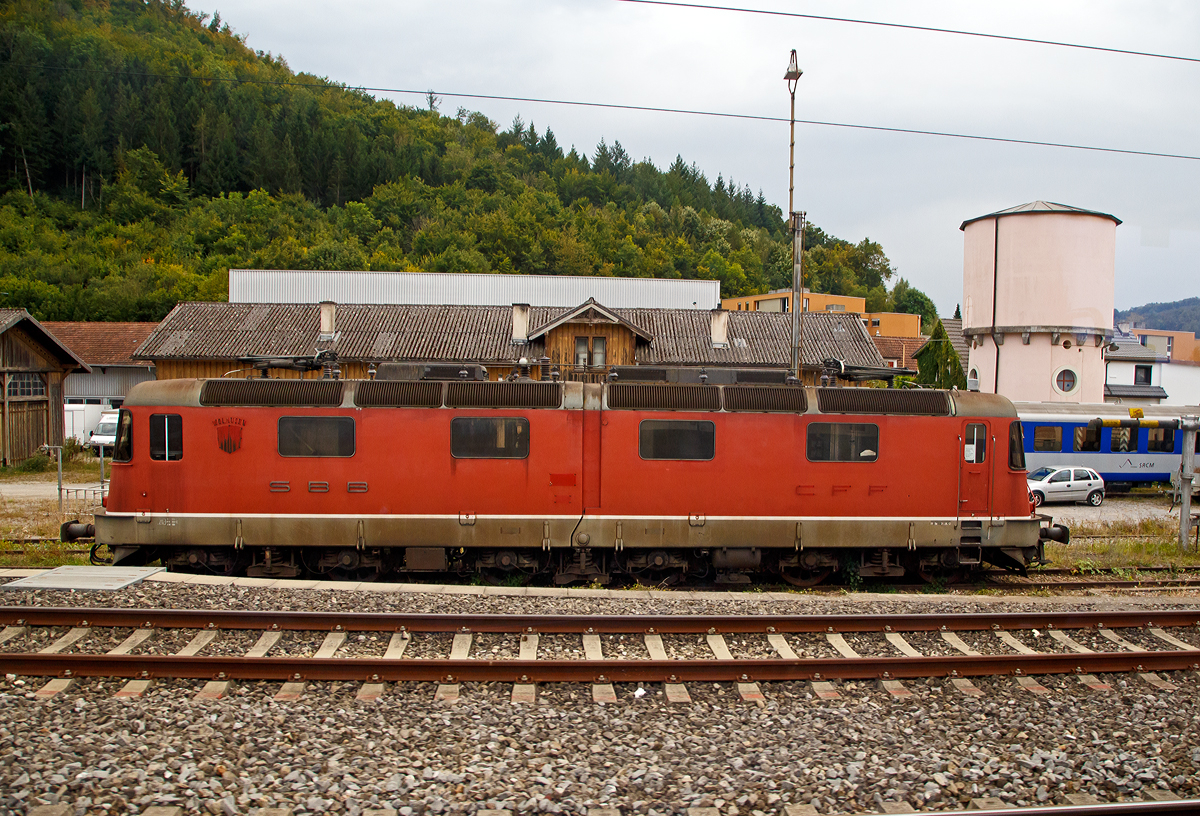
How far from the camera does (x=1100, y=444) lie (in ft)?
93.2

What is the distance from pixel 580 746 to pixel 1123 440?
30.3 m

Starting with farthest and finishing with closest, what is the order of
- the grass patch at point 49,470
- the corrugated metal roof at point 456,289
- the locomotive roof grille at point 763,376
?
the corrugated metal roof at point 456,289
the grass patch at point 49,470
the locomotive roof grille at point 763,376

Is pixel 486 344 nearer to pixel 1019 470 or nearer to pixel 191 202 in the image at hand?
pixel 1019 470

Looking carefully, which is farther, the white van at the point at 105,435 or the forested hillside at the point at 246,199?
the forested hillside at the point at 246,199

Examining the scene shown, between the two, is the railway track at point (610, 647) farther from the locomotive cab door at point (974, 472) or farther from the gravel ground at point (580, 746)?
the locomotive cab door at point (974, 472)

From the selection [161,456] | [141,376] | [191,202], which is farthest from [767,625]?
[191,202]

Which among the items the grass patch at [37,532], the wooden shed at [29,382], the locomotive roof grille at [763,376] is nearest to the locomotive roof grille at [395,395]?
the locomotive roof grille at [763,376]

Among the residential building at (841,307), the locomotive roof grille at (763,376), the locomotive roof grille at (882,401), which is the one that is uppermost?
the residential building at (841,307)

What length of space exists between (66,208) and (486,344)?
3154 inches

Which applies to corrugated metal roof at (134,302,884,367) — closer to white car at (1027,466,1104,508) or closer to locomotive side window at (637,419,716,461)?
white car at (1027,466,1104,508)

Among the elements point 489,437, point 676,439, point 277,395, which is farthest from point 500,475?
point 277,395

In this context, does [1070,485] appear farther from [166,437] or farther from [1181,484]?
[166,437]

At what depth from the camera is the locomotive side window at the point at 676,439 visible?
1190cm

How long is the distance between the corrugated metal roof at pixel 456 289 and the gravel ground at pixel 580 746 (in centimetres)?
3787
